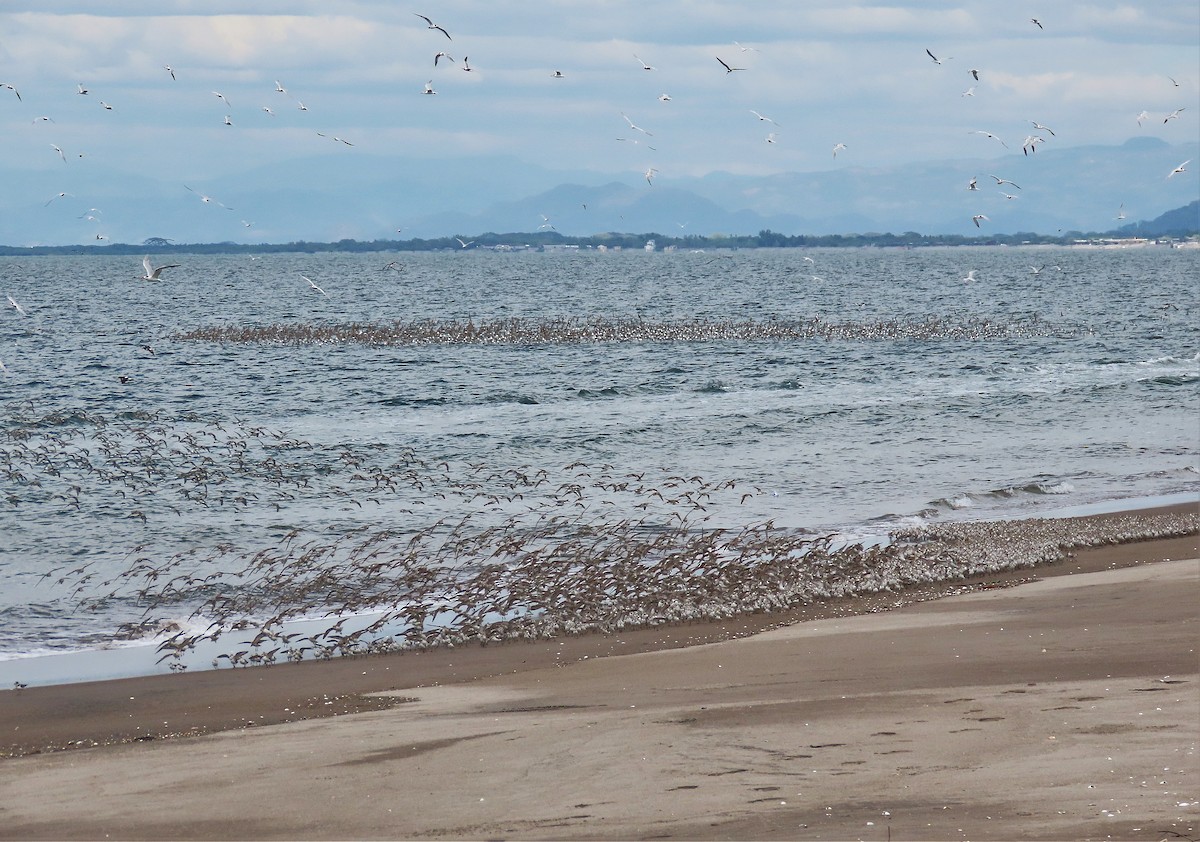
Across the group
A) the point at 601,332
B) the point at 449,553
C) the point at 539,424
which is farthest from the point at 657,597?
the point at 601,332

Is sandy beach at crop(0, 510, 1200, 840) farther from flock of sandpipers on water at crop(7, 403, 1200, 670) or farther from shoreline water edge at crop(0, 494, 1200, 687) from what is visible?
flock of sandpipers on water at crop(7, 403, 1200, 670)

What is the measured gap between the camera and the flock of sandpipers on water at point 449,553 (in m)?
15.6

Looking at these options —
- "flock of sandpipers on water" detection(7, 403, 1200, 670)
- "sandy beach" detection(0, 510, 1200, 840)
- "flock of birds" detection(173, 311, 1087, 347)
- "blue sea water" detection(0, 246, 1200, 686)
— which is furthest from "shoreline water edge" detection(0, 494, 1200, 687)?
"flock of birds" detection(173, 311, 1087, 347)

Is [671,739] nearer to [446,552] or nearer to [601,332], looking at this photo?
[446,552]

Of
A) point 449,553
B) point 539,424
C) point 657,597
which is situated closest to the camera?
point 657,597

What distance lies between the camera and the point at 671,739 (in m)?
10.1

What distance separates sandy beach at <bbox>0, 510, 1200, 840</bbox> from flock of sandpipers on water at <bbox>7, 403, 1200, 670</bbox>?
114 centimetres

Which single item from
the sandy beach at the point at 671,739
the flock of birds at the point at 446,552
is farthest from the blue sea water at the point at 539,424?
the sandy beach at the point at 671,739

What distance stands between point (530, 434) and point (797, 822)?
25.4 metres

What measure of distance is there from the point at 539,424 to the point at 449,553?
51.9 ft

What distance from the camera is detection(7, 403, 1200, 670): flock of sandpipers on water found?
1555cm

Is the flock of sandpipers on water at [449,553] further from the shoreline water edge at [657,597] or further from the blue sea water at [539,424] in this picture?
the blue sea water at [539,424]

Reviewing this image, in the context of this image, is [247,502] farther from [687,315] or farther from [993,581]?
[687,315]

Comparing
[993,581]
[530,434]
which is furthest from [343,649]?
[530,434]
